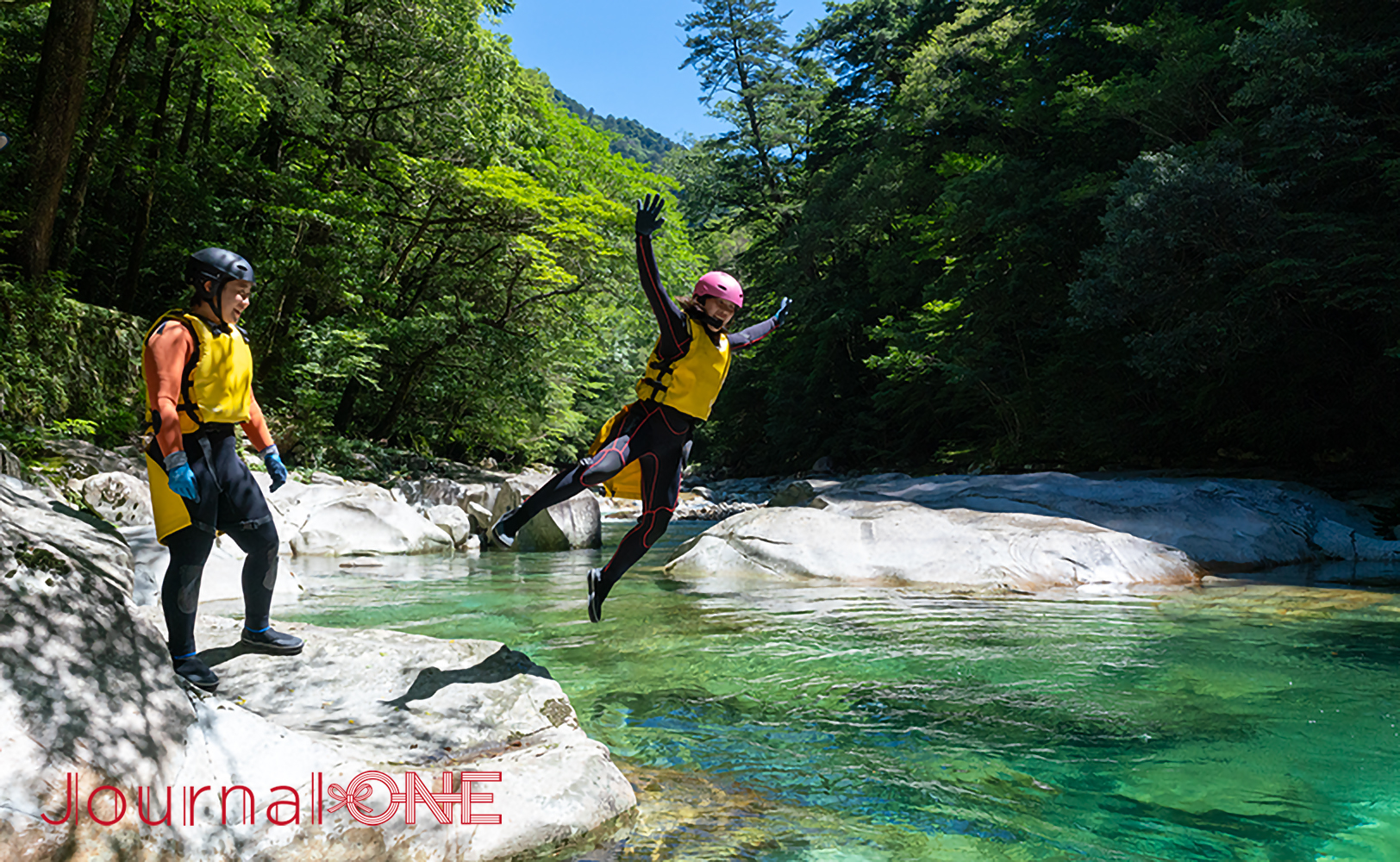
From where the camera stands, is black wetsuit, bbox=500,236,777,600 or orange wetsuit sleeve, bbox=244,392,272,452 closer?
orange wetsuit sleeve, bbox=244,392,272,452

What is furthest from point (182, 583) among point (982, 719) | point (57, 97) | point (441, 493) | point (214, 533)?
point (441, 493)

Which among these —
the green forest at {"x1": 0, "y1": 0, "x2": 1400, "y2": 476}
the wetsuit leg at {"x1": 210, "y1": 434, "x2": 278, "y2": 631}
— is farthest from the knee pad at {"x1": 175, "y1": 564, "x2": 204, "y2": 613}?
the green forest at {"x1": 0, "y1": 0, "x2": 1400, "y2": 476}

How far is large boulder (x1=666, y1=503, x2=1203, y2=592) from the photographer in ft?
26.3

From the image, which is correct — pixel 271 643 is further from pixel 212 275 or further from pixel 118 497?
pixel 118 497

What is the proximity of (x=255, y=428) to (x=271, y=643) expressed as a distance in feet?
3.05

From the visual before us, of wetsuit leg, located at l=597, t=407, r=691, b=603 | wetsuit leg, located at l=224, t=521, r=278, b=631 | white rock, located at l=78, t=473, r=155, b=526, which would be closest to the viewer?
wetsuit leg, located at l=224, t=521, r=278, b=631

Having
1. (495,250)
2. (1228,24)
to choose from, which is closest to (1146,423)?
(1228,24)

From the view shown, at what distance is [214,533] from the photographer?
3203 millimetres

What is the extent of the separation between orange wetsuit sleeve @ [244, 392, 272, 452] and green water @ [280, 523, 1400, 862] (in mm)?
1912

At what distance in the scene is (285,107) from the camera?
14250 millimetres

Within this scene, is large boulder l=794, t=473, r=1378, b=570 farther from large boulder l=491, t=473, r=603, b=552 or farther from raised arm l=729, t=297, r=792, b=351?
raised arm l=729, t=297, r=792, b=351

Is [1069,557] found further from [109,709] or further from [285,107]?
[285,107]

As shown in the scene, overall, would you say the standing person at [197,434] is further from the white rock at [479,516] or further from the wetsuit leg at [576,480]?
the white rock at [479,516]

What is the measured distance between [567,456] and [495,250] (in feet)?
68.6
